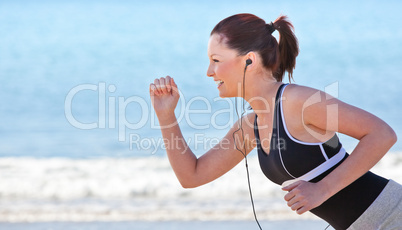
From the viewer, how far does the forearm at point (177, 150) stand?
8.08 feet

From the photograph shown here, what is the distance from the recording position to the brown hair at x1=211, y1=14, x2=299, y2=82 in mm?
2215

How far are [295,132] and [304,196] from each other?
0.31m

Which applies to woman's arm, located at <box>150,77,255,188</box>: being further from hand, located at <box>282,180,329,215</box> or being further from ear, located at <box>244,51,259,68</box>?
hand, located at <box>282,180,329,215</box>

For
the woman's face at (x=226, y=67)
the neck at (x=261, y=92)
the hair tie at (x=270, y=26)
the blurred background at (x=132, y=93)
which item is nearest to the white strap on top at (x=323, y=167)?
the neck at (x=261, y=92)

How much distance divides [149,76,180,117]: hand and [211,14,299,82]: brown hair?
1.10 feet

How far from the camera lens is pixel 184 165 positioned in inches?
Answer: 97.3

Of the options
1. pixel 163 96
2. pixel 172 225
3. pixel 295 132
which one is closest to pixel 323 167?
pixel 295 132

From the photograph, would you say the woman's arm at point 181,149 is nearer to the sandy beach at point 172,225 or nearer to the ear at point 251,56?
the ear at point 251,56

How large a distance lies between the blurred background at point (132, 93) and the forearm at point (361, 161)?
356 centimetres

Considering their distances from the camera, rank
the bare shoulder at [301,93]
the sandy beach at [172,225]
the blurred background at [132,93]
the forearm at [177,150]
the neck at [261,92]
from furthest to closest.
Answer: the blurred background at [132,93] < the sandy beach at [172,225] < the forearm at [177,150] < the neck at [261,92] < the bare shoulder at [301,93]

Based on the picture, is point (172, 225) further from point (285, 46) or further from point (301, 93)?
point (301, 93)

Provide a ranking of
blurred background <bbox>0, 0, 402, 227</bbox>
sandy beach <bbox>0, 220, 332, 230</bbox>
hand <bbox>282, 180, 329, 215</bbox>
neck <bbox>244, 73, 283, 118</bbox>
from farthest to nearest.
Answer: blurred background <bbox>0, 0, 402, 227</bbox> < sandy beach <bbox>0, 220, 332, 230</bbox> < neck <bbox>244, 73, 283, 118</bbox> < hand <bbox>282, 180, 329, 215</bbox>

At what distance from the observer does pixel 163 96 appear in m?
2.48

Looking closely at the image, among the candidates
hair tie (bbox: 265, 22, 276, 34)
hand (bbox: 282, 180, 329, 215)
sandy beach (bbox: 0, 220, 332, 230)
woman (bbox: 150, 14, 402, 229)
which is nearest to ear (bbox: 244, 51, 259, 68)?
woman (bbox: 150, 14, 402, 229)
